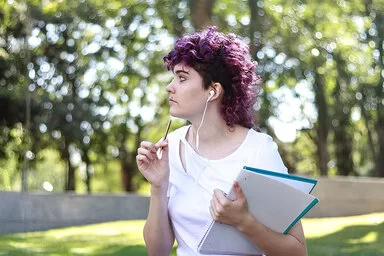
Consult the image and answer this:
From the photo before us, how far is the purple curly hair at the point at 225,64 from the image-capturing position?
120 inches

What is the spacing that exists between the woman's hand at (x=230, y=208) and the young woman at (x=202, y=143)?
0.21 m

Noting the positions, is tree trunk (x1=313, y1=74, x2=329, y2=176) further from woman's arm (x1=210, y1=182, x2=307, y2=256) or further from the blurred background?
woman's arm (x1=210, y1=182, x2=307, y2=256)

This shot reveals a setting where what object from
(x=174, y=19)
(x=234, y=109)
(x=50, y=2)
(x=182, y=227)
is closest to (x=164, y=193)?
(x=182, y=227)

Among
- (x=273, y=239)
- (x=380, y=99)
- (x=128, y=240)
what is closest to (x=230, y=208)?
(x=273, y=239)

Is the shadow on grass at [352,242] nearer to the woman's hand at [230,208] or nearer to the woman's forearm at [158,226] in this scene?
the woman's forearm at [158,226]

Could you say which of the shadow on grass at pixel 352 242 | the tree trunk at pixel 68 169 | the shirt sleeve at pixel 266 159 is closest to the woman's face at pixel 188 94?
the shirt sleeve at pixel 266 159

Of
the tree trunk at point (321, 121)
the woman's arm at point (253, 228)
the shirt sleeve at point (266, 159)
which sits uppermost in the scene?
the shirt sleeve at point (266, 159)

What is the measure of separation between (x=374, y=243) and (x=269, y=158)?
30.2 ft

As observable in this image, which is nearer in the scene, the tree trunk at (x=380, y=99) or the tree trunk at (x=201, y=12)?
the tree trunk at (x=201, y=12)

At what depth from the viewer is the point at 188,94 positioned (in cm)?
308

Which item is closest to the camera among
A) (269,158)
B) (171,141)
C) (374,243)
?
(269,158)

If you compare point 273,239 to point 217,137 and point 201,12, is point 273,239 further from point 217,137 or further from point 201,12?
point 201,12

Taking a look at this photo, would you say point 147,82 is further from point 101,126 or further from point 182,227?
point 182,227

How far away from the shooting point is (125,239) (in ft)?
40.4
